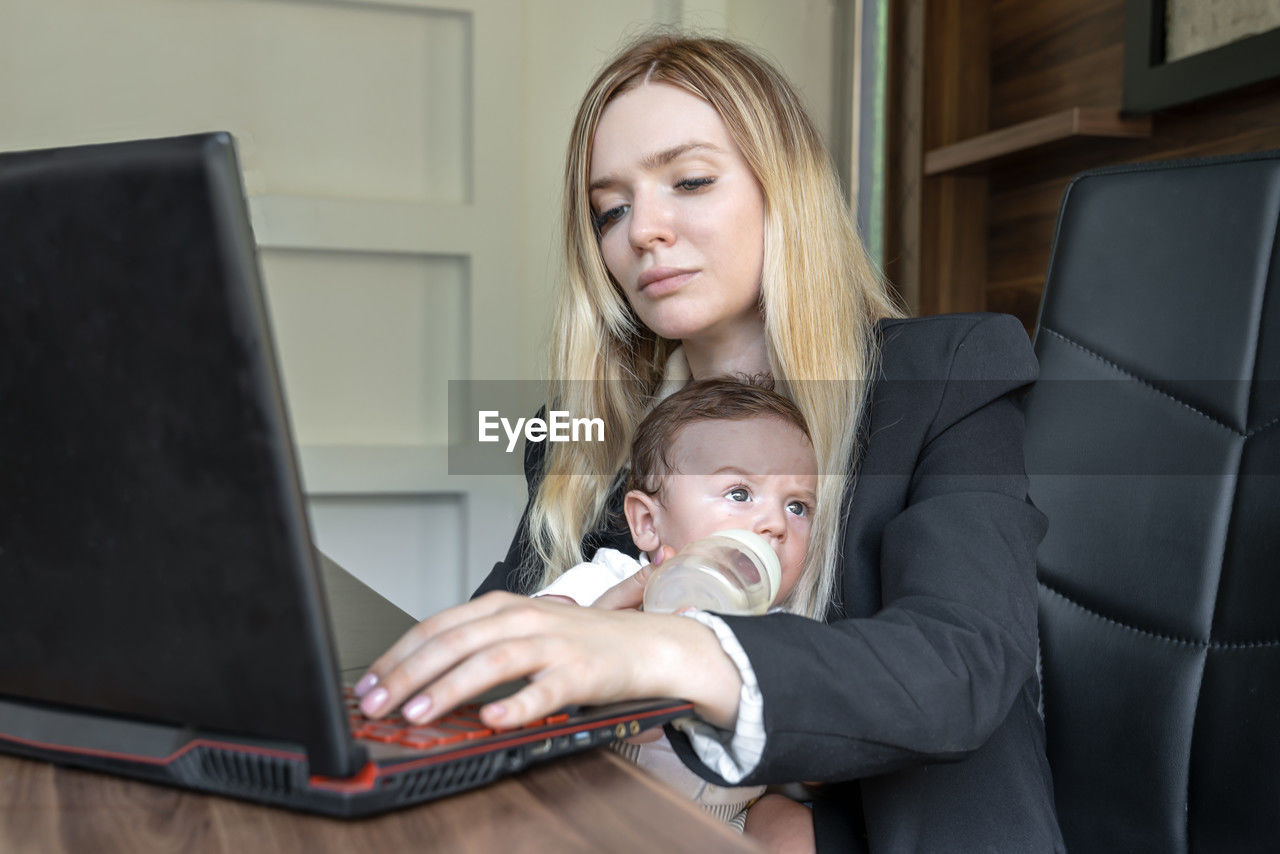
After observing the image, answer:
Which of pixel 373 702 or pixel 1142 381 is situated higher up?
pixel 1142 381

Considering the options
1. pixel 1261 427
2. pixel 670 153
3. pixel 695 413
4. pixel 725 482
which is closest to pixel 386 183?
pixel 670 153

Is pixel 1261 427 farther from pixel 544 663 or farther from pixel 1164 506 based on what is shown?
pixel 544 663

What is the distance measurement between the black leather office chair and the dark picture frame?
0.57 meters

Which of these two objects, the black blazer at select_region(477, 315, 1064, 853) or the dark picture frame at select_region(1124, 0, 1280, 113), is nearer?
the black blazer at select_region(477, 315, 1064, 853)

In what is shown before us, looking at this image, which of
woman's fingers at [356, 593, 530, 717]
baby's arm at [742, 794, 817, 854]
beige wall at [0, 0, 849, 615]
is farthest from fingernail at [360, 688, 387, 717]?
beige wall at [0, 0, 849, 615]

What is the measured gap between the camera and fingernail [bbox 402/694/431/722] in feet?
1.82

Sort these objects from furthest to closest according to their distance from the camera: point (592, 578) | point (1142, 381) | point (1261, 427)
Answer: point (592, 578) → point (1142, 381) → point (1261, 427)

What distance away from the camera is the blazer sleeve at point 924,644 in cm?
64

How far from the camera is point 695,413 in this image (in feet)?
4.21

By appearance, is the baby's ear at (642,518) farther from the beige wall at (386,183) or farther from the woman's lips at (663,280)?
the beige wall at (386,183)

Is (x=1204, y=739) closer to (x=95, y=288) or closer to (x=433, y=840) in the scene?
(x=433, y=840)

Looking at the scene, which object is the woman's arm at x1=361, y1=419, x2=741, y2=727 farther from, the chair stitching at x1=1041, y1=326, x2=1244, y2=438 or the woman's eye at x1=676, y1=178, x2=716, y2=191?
the woman's eye at x1=676, y1=178, x2=716, y2=191

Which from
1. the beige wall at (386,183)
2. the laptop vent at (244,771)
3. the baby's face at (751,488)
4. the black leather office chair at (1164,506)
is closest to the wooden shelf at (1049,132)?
the beige wall at (386,183)

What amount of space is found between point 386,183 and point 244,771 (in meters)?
2.06
